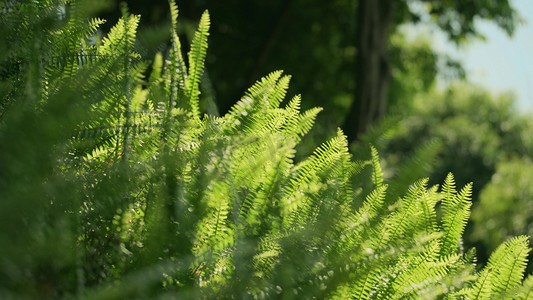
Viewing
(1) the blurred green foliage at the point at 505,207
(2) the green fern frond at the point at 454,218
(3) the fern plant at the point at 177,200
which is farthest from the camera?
(1) the blurred green foliage at the point at 505,207

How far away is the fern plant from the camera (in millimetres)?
800

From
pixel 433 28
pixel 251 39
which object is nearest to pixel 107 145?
pixel 251 39

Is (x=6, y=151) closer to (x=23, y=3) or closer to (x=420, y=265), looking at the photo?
(x=23, y=3)

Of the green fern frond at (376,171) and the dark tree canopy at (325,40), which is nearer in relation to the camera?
the green fern frond at (376,171)

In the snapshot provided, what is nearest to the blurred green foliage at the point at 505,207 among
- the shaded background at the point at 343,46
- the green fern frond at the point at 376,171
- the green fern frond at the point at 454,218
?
the shaded background at the point at 343,46

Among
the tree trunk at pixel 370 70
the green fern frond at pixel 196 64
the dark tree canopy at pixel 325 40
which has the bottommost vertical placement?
the green fern frond at pixel 196 64

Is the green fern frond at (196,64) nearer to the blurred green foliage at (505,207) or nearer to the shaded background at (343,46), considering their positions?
the shaded background at (343,46)

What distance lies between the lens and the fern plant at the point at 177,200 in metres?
0.80

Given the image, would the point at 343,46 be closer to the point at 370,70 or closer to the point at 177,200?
the point at 370,70

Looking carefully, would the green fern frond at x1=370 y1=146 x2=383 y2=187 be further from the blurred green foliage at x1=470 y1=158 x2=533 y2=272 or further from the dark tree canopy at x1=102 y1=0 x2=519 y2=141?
the blurred green foliage at x1=470 y1=158 x2=533 y2=272

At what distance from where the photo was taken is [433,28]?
1353cm

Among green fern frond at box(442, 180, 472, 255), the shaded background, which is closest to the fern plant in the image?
green fern frond at box(442, 180, 472, 255)

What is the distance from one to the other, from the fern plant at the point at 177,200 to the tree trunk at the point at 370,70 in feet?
26.9

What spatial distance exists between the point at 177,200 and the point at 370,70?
369 inches
